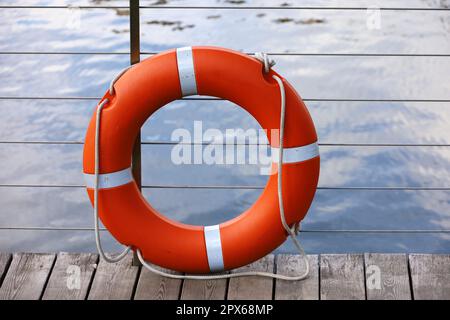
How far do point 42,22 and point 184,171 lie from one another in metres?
2.43

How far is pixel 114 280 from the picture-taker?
210cm

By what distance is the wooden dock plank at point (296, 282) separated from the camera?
203cm

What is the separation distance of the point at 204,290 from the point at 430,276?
535 mm

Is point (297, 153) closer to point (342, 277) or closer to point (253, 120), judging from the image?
point (342, 277)

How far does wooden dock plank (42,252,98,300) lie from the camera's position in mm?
2037

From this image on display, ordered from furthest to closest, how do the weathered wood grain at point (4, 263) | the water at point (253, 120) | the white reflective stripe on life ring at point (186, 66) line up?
the water at point (253, 120)
the weathered wood grain at point (4, 263)
the white reflective stripe on life ring at point (186, 66)

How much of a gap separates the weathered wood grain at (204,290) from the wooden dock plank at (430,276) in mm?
443

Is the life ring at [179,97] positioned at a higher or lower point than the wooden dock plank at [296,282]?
higher

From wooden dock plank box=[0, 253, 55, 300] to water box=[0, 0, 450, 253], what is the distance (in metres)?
1.22

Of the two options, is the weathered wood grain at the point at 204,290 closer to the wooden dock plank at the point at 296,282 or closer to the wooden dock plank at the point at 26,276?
the wooden dock plank at the point at 296,282

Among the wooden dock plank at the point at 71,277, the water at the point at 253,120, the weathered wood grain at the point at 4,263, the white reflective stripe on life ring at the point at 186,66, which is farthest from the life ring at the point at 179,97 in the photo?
the water at the point at 253,120

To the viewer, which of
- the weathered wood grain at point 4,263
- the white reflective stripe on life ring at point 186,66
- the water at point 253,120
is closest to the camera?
the white reflective stripe on life ring at point 186,66

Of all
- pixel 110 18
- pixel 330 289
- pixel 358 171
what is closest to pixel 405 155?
pixel 358 171

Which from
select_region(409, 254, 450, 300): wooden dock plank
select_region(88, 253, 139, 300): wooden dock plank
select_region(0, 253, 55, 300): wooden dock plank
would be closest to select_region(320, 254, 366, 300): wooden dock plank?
select_region(409, 254, 450, 300): wooden dock plank
